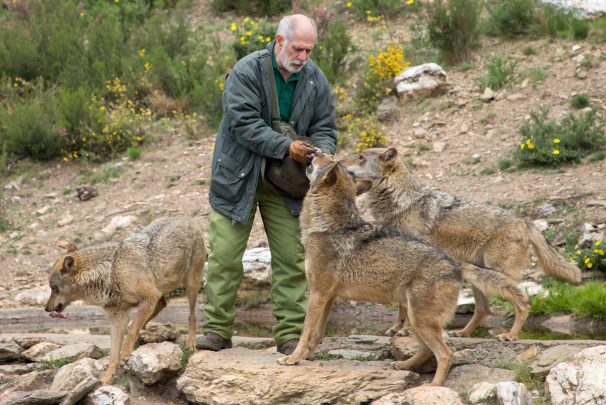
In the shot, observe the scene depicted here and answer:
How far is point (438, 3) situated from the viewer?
17453mm

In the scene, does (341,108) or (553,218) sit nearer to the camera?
(553,218)

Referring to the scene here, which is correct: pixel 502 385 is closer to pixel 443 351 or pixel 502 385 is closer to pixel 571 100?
pixel 443 351

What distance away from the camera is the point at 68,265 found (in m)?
8.48

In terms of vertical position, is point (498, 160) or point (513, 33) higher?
point (513, 33)

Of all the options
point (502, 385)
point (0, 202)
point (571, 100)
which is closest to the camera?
point (502, 385)

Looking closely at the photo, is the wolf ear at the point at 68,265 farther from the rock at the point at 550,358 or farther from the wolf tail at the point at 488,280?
the rock at the point at 550,358

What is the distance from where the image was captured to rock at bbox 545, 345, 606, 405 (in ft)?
20.9

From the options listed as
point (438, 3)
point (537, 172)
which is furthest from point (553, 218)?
point (438, 3)

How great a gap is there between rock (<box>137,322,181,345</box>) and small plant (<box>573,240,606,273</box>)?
532 centimetres

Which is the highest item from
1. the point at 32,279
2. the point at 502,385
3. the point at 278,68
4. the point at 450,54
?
the point at 278,68

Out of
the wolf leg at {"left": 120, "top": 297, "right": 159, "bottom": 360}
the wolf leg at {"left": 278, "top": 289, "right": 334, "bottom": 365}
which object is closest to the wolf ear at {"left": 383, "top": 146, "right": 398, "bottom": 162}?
the wolf leg at {"left": 278, "top": 289, "right": 334, "bottom": 365}

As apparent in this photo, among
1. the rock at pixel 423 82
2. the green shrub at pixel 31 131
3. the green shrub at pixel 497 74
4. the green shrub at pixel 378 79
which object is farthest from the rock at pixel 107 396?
the green shrub at pixel 497 74

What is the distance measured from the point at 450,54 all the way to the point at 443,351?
11043 mm

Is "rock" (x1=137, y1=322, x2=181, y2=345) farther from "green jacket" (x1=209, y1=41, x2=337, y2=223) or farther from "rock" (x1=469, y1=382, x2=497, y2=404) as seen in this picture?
"rock" (x1=469, y1=382, x2=497, y2=404)
